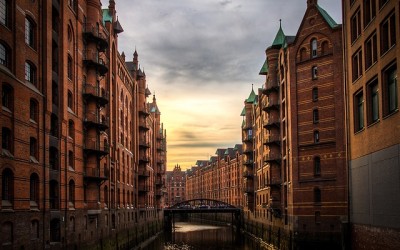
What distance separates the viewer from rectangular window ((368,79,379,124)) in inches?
968

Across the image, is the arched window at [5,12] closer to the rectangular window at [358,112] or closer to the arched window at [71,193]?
the arched window at [71,193]

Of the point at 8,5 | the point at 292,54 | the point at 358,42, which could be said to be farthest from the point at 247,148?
the point at 8,5

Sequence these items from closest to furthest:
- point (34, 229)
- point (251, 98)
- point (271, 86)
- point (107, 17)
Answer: point (34, 229) < point (107, 17) < point (271, 86) < point (251, 98)

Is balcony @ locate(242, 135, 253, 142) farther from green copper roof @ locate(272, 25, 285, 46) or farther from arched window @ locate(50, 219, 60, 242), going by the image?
arched window @ locate(50, 219, 60, 242)

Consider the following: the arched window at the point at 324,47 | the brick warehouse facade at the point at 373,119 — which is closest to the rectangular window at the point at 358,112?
the brick warehouse facade at the point at 373,119

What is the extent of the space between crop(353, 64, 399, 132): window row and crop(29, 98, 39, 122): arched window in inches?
647

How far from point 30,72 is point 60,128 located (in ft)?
15.3

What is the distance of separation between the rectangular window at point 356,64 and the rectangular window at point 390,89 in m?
4.01

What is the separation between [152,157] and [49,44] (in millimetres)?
51788

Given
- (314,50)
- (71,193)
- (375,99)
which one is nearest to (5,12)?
(71,193)

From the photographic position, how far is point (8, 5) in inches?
915

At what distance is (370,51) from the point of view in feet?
84.0

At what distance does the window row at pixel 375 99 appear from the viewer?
22375 mm

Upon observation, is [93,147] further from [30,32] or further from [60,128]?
[30,32]
